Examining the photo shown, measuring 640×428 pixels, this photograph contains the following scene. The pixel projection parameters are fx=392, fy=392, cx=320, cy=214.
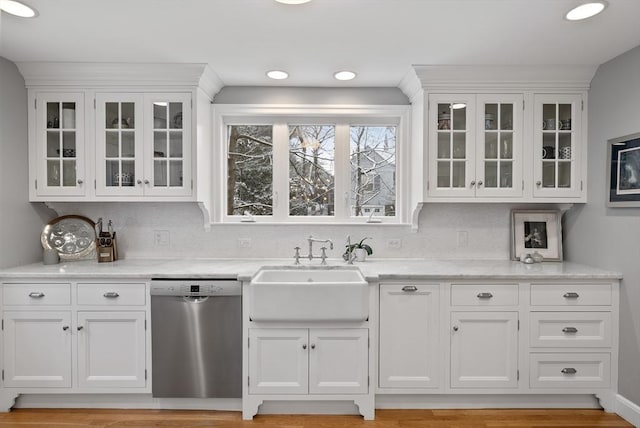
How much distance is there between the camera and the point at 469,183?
2.85 metres

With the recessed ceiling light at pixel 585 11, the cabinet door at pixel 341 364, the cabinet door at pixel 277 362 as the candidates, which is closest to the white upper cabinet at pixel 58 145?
the cabinet door at pixel 277 362

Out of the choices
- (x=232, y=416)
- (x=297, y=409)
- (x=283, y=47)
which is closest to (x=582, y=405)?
(x=297, y=409)

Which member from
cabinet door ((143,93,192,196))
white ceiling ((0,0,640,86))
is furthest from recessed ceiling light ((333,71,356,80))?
cabinet door ((143,93,192,196))

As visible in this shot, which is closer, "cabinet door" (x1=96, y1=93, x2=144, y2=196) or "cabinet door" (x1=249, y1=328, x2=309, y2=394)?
"cabinet door" (x1=249, y1=328, x2=309, y2=394)

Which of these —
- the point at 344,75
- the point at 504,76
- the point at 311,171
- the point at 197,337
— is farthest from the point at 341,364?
the point at 504,76

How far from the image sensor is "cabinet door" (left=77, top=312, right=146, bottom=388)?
251cm

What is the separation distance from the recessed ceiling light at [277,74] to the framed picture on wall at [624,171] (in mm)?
2253

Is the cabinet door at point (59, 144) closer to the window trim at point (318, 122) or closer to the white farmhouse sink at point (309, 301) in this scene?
the window trim at point (318, 122)

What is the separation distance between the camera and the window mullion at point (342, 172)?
10.7 feet

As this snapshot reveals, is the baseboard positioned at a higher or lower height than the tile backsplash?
lower

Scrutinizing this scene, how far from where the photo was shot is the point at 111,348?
8.26 ft

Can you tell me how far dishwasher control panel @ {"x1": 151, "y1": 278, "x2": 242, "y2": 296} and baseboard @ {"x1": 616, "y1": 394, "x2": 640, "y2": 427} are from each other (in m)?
2.50

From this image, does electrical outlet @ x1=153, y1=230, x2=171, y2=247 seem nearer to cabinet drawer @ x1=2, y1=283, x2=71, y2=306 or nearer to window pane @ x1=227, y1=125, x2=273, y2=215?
window pane @ x1=227, y1=125, x2=273, y2=215

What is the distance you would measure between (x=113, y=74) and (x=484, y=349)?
313 cm
